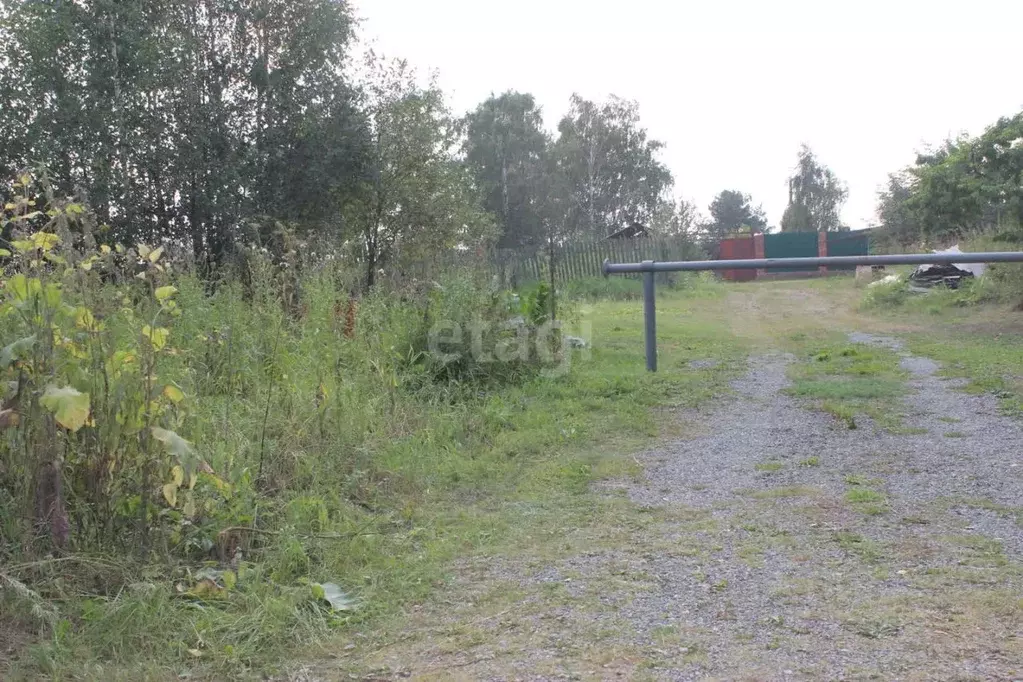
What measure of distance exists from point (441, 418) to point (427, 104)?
15376 mm

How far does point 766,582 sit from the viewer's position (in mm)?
2965

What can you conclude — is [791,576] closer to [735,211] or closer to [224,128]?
[224,128]

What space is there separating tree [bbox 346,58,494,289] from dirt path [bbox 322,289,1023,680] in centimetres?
1252

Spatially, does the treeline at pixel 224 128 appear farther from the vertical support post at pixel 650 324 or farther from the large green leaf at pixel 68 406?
the large green leaf at pixel 68 406

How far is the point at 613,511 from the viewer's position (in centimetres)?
391

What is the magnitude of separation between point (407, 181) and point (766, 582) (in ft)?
51.8

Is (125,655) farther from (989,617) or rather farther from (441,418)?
(441,418)

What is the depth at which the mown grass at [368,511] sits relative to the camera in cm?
264

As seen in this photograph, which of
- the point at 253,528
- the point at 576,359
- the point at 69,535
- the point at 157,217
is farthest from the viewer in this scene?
the point at 157,217

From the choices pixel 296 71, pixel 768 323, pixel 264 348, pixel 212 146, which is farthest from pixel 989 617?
pixel 296 71

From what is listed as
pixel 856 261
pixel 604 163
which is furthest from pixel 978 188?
pixel 604 163

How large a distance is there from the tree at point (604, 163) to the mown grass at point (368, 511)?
4047 centimetres

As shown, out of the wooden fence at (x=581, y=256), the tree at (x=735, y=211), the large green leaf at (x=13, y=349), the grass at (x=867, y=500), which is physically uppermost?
the tree at (x=735, y=211)

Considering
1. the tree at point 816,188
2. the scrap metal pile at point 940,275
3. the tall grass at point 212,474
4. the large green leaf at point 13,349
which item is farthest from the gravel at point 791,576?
the tree at point 816,188
